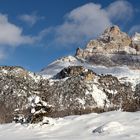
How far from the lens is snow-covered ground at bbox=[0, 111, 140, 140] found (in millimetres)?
31555

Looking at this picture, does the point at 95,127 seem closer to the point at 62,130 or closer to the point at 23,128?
the point at 62,130

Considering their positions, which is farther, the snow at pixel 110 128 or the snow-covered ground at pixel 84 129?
the snow at pixel 110 128

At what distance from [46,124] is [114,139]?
9.72 metres

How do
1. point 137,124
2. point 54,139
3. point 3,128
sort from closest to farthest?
point 54,139, point 137,124, point 3,128

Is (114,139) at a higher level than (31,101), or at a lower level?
lower

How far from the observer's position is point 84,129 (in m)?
34.7

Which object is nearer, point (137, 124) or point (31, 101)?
point (137, 124)

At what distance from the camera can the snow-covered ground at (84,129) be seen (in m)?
31.6

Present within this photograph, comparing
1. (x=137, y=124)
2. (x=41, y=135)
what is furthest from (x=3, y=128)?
(x=137, y=124)

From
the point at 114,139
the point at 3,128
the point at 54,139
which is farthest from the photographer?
the point at 3,128

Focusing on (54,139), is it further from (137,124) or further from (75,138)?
(137,124)

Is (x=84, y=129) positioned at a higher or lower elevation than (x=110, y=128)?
higher

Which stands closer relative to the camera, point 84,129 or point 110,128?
point 110,128

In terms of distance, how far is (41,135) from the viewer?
34625mm
